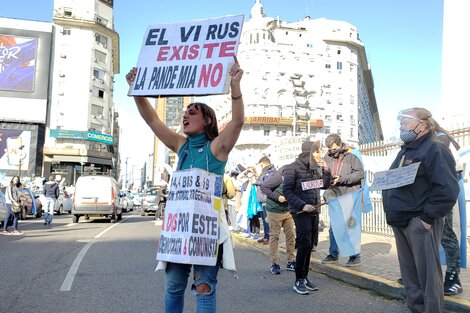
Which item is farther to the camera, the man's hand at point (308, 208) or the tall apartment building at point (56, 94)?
the tall apartment building at point (56, 94)

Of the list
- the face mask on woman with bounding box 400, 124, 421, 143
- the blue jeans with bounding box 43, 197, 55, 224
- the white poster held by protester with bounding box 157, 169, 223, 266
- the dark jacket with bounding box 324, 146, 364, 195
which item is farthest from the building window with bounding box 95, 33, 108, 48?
the white poster held by protester with bounding box 157, 169, 223, 266

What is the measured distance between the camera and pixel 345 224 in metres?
6.79

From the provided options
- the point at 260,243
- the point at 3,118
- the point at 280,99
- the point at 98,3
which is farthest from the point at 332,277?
the point at 280,99

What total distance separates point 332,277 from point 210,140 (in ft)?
14.6

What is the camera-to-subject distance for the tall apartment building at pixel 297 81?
84.4m

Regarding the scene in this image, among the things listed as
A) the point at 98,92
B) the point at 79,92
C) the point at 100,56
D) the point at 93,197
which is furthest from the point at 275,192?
the point at 100,56

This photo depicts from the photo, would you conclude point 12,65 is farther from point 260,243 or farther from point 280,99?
point 260,243

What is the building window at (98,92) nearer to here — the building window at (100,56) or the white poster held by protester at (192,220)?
the building window at (100,56)

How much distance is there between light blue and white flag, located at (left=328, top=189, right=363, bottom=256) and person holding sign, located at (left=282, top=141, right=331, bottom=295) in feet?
2.15

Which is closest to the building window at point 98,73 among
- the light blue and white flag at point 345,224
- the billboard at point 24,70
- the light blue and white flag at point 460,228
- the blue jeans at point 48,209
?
the billboard at point 24,70

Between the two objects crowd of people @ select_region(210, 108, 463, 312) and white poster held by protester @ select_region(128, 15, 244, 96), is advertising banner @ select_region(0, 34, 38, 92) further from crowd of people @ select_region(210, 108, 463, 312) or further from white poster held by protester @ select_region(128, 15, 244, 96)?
white poster held by protester @ select_region(128, 15, 244, 96)

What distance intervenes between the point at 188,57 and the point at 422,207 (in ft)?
7.54

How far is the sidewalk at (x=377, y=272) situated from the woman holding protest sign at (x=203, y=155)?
3074 mm

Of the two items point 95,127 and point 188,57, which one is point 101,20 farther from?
point 188,57
